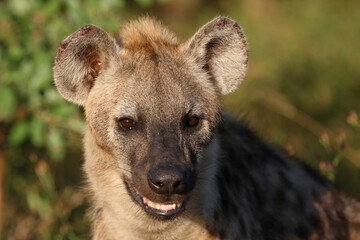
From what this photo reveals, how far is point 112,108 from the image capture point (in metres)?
3.10

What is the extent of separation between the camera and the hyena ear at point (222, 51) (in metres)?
3.16

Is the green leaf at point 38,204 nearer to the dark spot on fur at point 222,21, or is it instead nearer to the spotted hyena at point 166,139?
the spotted hyena at point 166,139

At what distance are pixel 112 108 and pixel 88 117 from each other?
0.17m

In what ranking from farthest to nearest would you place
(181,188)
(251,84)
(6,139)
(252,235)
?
(251,84) < (6,139) < (252,235) < (181,188)

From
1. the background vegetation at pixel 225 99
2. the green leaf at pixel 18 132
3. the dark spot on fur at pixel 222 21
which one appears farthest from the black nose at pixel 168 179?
the green leaf at pixel 18 132

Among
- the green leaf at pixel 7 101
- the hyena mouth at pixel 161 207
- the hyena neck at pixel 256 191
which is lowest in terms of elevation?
the green leaf at pixel 7 101

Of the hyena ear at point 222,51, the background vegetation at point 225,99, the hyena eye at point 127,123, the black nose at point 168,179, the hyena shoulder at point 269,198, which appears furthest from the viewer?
the background vegetation at point 225,99

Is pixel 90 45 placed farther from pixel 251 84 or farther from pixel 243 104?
pixel 251 84

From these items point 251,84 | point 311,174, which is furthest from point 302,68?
point 311,174

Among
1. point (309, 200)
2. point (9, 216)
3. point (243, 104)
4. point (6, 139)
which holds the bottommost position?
point (9, 216)

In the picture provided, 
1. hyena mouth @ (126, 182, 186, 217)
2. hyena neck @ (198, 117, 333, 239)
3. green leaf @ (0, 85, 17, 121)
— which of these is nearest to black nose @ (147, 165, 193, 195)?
hyena mouth @ (126, 182, 186, 217)

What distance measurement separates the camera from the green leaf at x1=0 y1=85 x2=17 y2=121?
3764 mm

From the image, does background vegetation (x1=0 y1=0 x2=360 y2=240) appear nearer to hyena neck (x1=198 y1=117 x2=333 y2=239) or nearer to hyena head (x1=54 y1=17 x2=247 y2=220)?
hyena neck (x1=198 y1=117 x2=333 y2=239)

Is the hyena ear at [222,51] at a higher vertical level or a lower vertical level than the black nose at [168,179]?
higher
